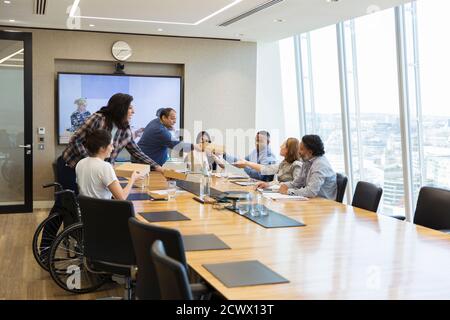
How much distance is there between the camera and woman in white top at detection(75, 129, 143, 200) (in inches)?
152

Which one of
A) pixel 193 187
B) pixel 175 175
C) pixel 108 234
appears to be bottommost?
pixel 108 234

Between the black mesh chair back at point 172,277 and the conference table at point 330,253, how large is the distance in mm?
318

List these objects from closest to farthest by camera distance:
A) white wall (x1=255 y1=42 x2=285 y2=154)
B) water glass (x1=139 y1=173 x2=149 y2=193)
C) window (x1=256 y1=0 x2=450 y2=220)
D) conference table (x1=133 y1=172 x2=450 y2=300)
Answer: conference table (x1=133 y1=172 x2=450 y2=300) < water glass (x1=139 y1=173 x2=149 y2=193) < window (x1=256 y1=0 x2=450 y2=220) < white wall (x1=255 y1=42 x2=285 y2=154)

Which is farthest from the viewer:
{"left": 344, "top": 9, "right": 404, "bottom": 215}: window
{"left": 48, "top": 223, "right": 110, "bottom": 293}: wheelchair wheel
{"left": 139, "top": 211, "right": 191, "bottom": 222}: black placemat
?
{"left": 344, "top": 9, "right": 404, "bottom": 215}: window

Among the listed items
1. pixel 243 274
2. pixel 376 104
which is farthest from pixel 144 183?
pixel 376 104

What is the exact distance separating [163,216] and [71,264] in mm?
1379

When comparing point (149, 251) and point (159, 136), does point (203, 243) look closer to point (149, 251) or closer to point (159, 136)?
point (149, 251)

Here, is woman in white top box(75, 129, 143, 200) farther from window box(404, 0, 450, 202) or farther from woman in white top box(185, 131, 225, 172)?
window box(404, 0, 450, 202)

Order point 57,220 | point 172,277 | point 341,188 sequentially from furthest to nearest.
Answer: point 341,188, point 57,220, point 172,277

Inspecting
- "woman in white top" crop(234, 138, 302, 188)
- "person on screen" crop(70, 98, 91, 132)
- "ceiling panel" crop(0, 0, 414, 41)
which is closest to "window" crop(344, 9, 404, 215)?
"ceiling panel" crop(0, 0, 414, 41)

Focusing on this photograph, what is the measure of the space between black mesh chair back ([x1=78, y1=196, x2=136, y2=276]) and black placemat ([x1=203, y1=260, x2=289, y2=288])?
82 cm

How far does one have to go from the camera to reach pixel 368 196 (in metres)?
4.54

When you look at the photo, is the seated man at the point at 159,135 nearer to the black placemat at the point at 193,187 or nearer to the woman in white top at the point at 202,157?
the woman in white top at the point at 202,157
